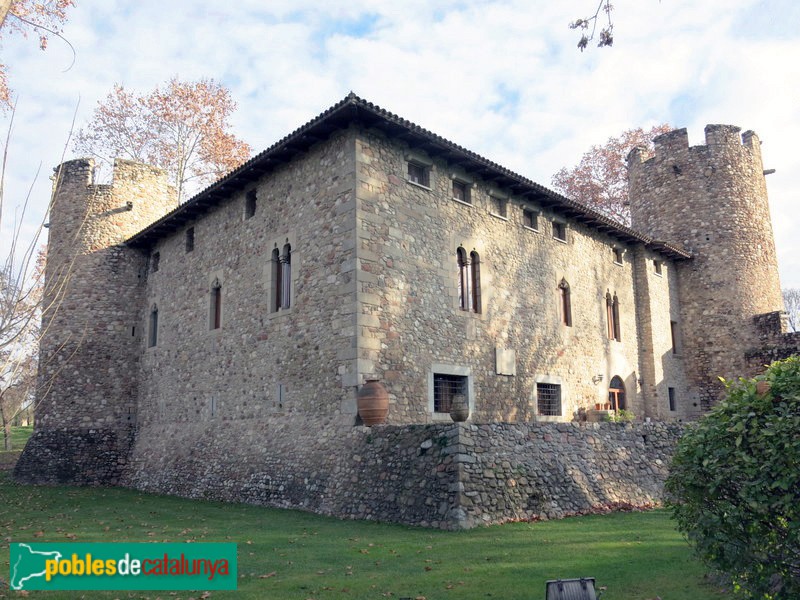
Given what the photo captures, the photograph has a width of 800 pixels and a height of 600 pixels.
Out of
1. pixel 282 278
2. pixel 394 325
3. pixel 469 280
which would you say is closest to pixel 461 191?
pixel 469 280

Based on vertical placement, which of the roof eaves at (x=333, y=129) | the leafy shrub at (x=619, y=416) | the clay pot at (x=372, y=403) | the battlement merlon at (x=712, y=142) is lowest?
the leafy shrub at (x=619, y=416)

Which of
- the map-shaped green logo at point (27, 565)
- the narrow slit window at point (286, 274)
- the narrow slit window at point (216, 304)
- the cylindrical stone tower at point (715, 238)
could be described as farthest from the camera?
the cylindrical stone tower at point (715, 238)

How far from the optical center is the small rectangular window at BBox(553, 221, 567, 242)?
1806cm

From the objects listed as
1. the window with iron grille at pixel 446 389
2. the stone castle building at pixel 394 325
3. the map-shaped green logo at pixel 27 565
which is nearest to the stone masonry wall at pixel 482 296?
the stone castle building at pixel 394 325

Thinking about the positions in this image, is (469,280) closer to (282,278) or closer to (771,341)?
(282,278)

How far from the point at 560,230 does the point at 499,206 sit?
2.98 m

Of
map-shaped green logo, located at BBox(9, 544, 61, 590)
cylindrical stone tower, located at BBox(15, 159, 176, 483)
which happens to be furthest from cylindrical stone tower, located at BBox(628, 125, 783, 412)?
map-shaped green logo, located at BBox(9, 544, 61, 590)

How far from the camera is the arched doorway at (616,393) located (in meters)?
19.2

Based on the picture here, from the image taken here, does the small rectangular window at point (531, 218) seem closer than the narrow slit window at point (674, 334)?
Yes

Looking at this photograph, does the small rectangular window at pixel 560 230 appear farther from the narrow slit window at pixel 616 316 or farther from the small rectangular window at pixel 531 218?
the narrow slit window at pixel 616 316

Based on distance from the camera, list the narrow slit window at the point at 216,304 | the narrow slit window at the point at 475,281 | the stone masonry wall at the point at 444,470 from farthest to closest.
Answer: the narrow slit window at the point at 216,304
the narrow slit window at the point at 475,281
the stone masonry wall at the point at 444,470

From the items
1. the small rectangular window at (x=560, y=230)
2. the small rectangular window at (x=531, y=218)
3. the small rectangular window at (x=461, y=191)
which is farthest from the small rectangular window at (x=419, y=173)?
the small rectangular window at (x=560, y=230)

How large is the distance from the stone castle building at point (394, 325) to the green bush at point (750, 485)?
4.64 m

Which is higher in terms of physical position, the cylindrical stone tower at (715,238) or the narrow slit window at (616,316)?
the cylindrical stone tower at (715,238)
